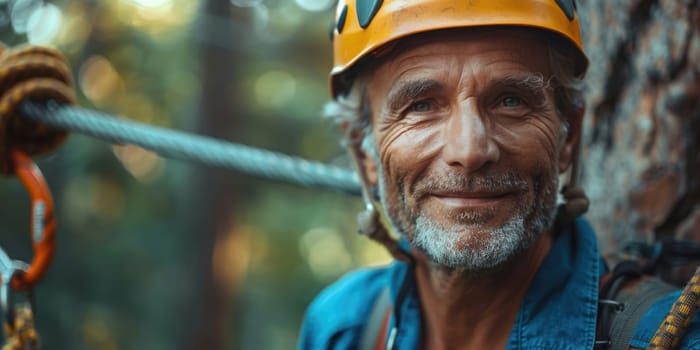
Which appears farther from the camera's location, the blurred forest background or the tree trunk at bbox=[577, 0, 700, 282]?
the blurred forest background

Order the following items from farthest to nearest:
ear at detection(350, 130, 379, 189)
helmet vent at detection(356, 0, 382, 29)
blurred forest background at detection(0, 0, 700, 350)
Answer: blurred forest background at detection(0, 0, 700, 350), ear at detection(350, 130, 379, 189), helmet vent at detection(356, 0, 382, 29)

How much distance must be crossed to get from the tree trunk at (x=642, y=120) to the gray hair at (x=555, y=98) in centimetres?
55

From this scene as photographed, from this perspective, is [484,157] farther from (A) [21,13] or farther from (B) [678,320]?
(A) [21,13]

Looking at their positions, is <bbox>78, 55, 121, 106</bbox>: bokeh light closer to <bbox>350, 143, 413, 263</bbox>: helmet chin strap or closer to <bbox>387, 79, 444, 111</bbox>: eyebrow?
<bbox>350, 143, 413, 263</bbox>: helmet chin strap

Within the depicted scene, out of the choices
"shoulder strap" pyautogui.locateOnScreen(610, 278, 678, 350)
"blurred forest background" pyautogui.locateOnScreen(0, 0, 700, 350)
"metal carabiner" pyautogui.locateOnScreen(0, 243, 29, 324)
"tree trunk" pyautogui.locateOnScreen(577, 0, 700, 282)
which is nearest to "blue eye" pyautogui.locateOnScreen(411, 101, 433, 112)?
"shoulder strap" pyautogui.locateOnScreen(610, 278, 678, 350)

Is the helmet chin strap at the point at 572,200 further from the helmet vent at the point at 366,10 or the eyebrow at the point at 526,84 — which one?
the helmet vent at the point at 366,10

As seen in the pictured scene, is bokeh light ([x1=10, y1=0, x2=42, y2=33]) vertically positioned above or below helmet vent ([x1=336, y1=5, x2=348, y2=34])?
below

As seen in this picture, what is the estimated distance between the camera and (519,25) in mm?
1725

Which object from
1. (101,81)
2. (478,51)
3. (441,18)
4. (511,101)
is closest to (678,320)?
(511,101)

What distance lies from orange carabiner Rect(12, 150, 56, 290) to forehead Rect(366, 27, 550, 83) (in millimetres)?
1405

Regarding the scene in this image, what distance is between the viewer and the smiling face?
5.58 ft

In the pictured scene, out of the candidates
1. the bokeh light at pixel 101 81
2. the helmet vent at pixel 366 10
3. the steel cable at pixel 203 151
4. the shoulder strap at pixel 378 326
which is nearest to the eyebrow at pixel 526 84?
the helmet vent at pixel 366 10

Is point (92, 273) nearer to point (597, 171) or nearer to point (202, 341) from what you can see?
point (202, 341)

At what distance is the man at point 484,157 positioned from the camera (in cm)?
170
